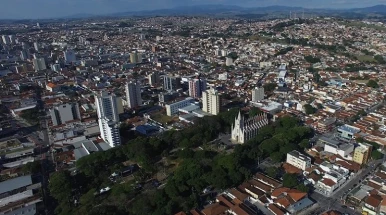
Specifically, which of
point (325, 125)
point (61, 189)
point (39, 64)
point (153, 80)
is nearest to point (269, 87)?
point (325, 125)

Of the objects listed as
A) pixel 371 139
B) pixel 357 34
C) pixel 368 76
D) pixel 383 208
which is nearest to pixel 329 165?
pixel 383 208

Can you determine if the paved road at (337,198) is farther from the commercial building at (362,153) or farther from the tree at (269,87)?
the tree at (269,87)

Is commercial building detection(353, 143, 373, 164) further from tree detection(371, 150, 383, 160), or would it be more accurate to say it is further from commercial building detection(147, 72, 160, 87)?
commercial building detection(147, 72, 160, 87)

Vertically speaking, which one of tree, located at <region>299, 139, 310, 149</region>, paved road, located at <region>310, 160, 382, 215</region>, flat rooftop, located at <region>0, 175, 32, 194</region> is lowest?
paved road, located at <region>310, 160, 382, 215</region>

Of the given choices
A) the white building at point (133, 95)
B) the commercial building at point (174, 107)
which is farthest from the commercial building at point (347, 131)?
the white building at point (133, 95)

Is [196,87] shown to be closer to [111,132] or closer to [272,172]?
[111,132]

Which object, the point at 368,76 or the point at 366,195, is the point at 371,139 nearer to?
the point at 366,195

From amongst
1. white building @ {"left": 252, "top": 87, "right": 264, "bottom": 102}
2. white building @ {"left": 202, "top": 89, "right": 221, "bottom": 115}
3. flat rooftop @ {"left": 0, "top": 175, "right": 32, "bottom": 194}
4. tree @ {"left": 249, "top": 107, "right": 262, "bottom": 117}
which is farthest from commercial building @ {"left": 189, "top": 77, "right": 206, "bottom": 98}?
flat rooftop @ {"left": 0, "top": 175, "right": 32, "bottom": 194}
